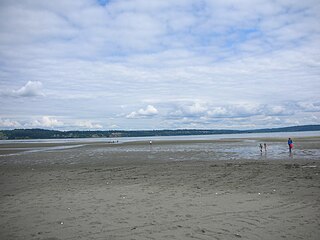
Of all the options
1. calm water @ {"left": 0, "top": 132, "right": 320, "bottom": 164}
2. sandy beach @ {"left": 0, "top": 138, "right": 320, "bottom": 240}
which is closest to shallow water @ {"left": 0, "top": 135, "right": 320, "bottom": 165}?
calm water @ {"left": 0, "top": 132, "right": 320, "bottom": 164}

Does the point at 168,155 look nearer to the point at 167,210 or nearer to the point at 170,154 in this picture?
the point at 170,154

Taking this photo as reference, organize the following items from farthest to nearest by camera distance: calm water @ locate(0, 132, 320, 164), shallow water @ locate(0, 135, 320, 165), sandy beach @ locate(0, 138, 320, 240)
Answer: calm water @ locate(0, 132, 320, 164)
shallow water @ locate(0, 135, 320, 165)
sandy beach @ locate(0, 138, 320, 240)

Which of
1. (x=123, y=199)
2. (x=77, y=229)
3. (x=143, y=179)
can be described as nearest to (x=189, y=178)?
(x=143, y=179)

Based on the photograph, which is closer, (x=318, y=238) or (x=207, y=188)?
(x=318, y=238)

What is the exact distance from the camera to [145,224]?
8531 mm

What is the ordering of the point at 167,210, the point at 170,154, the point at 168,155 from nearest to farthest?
the point at 167,210 < the point at 168,155 < the point at 170,154

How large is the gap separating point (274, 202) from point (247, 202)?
3.20ft

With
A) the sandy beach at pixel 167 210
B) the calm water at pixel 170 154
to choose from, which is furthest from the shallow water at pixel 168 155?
the sandy beach at pixel 167 210

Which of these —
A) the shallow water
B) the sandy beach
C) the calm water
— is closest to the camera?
the sandy beach

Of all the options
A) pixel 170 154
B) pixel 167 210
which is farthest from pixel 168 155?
pixel 167 210

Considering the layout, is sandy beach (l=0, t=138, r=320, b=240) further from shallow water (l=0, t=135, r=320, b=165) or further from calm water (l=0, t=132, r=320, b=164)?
calm water (l=0, t=132, r=320, b=164)

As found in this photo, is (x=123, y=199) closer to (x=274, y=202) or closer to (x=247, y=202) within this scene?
(x=247, y=202)

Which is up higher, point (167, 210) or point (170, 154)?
point (167, 210)

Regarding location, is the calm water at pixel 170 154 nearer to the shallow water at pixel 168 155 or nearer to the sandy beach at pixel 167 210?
the shallow water at pixel 168 155
